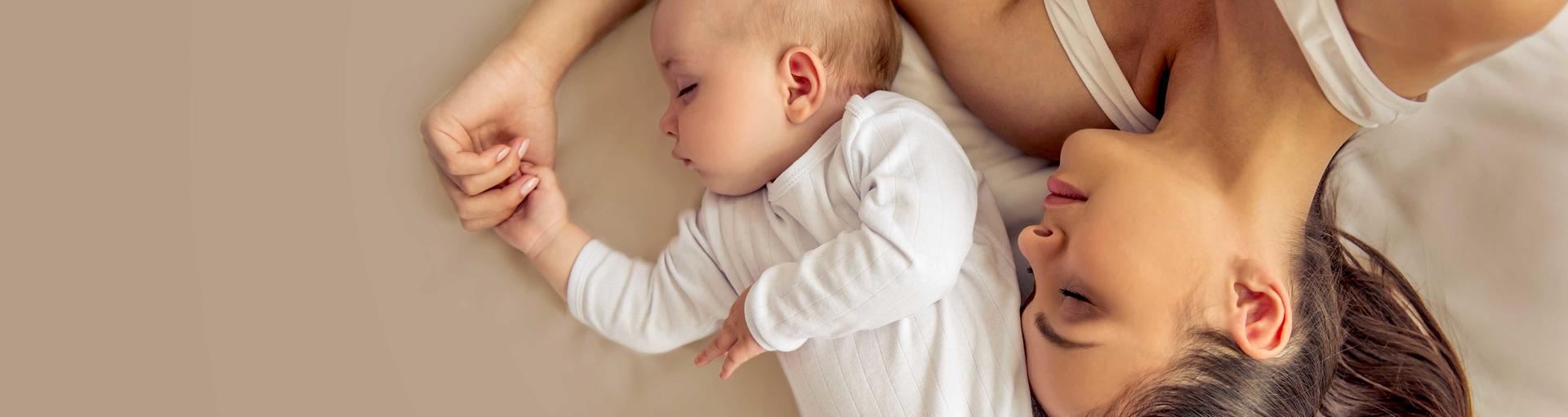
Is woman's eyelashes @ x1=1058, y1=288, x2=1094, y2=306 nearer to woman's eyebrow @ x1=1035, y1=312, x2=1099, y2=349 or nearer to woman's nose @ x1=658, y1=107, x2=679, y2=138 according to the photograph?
→ woman's eyebrow @ x1=1035, y1=312, x2=1099, y2=349

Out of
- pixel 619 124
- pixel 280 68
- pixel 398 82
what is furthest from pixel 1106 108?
pixel 280 68

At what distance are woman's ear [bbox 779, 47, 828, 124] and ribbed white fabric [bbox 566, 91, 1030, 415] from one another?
1.6 inches

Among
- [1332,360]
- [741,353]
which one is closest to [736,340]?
[741,353]

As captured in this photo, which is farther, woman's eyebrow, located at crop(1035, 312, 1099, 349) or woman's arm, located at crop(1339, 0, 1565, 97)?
woman's eyebrow, located at crop(1035, 312, 1099, 349)

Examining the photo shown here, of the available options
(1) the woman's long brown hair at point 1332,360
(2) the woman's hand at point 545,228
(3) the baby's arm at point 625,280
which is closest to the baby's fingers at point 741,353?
(3) the baby's arm at point 625,280

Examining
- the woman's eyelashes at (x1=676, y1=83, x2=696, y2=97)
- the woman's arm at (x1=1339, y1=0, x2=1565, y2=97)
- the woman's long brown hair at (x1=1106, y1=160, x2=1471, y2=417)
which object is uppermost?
the woman's arm at (x1=1339, y1=0, x2=1565, y2=97)

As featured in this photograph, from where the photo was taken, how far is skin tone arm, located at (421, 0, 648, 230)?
1.07 m

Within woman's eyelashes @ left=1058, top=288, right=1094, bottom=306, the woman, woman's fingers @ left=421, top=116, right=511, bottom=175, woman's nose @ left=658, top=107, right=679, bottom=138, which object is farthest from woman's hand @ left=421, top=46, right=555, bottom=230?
woman's eyelashes @ left=1058, top=288, right=1094, bottom=306

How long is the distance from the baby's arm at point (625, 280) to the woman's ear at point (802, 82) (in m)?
0.21

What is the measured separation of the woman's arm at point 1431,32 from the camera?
624 millimetres

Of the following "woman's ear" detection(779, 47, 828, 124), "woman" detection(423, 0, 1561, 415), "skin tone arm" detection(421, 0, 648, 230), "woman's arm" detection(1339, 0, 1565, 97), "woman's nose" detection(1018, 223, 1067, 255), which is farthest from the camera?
"skin tone arm" detection(421, 0, 648, 230)

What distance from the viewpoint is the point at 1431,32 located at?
2.15 feet

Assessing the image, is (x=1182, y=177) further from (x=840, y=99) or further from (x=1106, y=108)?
(x=840, y=99)

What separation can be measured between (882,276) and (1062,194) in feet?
0.66
